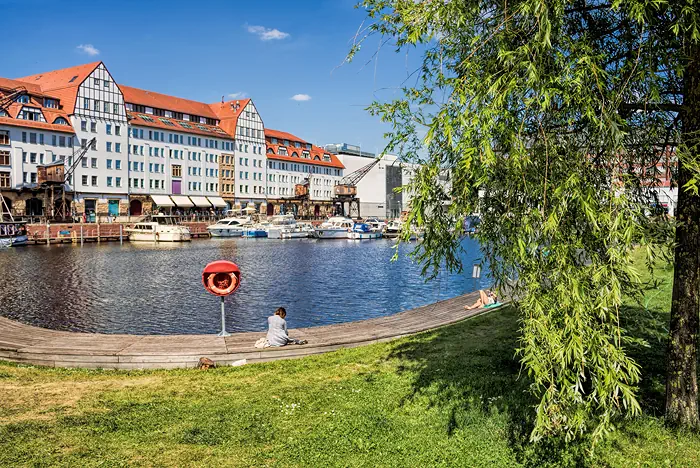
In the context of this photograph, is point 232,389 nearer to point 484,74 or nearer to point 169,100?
point 484,74

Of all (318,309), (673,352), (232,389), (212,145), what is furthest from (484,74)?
(212,145)

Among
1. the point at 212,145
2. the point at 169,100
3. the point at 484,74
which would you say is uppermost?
the point at 169,100

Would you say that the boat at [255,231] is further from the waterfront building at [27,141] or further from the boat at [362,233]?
the waterfront building at [27,141]

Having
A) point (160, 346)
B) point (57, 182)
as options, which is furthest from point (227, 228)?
point (160, 346)

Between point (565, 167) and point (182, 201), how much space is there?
99.2 m

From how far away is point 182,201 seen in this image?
101m

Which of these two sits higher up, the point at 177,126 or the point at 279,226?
the point at 177,126

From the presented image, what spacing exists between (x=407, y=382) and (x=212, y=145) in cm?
10372

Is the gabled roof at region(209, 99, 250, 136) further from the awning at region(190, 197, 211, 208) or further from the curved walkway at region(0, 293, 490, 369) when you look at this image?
the curved walkway at region(0, 293, 490, 369)

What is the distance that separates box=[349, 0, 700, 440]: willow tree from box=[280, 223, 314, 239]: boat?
296 ft

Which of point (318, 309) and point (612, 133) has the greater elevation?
point (612, 133)

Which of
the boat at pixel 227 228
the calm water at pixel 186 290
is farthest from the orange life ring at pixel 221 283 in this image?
the boat at pixel 227 228

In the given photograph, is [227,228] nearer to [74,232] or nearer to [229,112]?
[74,232]

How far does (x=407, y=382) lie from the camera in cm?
1123
